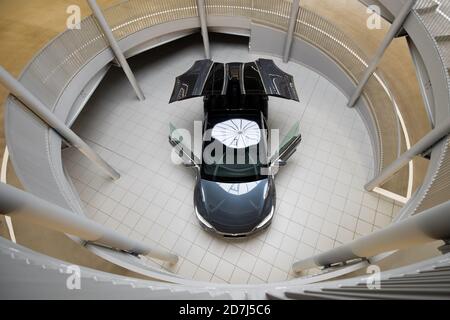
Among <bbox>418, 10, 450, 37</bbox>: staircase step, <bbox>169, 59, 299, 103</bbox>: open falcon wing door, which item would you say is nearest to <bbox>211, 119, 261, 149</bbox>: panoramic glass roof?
<bbox>169, 59, 299, 103</bbox>: open falcon wing door

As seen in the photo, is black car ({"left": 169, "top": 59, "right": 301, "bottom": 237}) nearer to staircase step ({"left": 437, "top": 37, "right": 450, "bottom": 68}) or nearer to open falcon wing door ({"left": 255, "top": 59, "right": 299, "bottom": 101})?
open falcon wing door ({"left": 255, "top": 59, "right": 299, "bottom": 101})

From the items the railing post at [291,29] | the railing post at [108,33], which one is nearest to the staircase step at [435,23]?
the railing post at [291,29]

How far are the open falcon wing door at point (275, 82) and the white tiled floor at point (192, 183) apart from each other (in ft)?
4.62

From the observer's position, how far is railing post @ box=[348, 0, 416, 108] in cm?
505

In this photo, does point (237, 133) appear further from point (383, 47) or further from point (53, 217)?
point (53, 217)

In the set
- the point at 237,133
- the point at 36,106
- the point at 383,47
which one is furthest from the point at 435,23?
the point at 36,106

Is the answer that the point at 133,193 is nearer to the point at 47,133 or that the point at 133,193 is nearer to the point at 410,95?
the point at 47,133

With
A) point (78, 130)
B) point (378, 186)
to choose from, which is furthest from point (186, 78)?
point (378, 186)

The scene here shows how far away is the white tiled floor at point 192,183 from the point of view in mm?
5723

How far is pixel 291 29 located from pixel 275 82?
2310mm

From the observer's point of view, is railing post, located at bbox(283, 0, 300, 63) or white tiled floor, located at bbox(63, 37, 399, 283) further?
railing post, located at bbox(283, 0, 300, 63)

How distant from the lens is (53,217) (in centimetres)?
246

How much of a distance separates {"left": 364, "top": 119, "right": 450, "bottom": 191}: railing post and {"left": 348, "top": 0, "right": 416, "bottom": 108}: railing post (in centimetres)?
243
